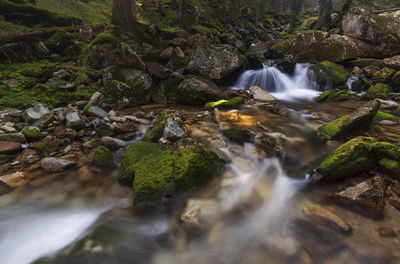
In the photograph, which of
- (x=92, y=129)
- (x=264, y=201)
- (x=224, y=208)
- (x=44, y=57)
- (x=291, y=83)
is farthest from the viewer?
(x=291, y=83)

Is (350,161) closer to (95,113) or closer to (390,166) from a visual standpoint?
→ (390,166)

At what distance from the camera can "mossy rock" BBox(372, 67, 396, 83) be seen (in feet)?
35.1

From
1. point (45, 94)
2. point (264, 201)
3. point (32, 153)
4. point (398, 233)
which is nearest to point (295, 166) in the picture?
point (264, 201)

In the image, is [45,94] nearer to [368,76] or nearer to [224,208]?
[224,208]

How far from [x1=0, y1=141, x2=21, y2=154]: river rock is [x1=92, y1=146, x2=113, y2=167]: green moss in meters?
1.74

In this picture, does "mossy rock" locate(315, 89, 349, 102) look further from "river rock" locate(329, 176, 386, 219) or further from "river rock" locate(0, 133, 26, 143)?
"river rock" locate(0, 133, 26, 143)

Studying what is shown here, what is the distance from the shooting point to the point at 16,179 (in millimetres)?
3523

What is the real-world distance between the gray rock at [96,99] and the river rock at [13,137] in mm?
2625

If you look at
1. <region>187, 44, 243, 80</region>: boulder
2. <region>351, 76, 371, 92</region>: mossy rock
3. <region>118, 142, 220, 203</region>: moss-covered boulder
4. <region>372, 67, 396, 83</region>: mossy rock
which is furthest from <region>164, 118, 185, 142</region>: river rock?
<region>372, 67, 396, 83</region>: mossy rock

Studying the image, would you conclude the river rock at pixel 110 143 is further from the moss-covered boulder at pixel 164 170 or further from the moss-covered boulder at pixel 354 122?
the moss-covered boulder at pixel 354 122

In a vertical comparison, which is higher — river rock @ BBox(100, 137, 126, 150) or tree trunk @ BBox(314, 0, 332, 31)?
tree trunk @ BBox(314, 0, 332, 31)

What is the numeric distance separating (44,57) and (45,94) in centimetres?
464

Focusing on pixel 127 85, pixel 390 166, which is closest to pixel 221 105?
pixel 127 85

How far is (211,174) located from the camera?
374 cm
